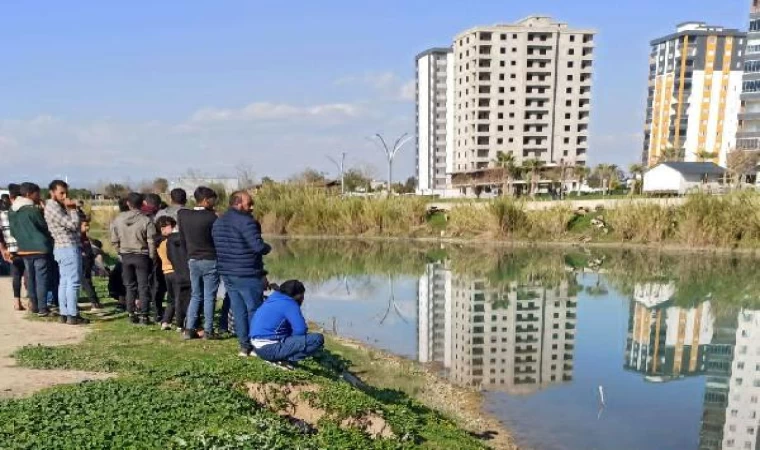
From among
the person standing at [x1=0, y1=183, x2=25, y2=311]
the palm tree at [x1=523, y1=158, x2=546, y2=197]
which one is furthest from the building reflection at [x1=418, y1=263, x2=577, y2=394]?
the palm tree at [x1=523, y1=158, x2=546, y2=197]

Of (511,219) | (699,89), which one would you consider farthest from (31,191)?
(699,89)

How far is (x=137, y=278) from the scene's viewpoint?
25.7 ft

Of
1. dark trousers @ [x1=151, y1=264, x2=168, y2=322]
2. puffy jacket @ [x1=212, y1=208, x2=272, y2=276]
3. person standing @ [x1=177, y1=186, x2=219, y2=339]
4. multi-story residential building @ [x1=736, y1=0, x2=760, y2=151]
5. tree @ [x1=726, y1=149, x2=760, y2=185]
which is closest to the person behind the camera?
puffy jacket @ [x1=212, y1=208, x2=272, y2=276]

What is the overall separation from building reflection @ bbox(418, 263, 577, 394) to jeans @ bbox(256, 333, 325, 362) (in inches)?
150

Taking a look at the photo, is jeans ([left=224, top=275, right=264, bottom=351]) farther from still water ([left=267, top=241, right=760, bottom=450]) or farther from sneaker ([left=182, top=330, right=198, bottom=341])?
still water ([left=267, top=241, right=760, bottom=450])

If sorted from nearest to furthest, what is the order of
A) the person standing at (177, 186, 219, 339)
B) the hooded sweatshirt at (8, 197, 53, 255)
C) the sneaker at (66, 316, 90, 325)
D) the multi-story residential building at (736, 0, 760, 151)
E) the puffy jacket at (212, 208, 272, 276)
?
the puffy jacket at (212, 208, 272, 276)
the person standing at (177, 186, 219, 339)
the hooded sweatshirt at (8, 197, 53, 255)
the sneaker at (66, 316, 90, 325)
the multi-story residential building at (736, 0, 760, 151)

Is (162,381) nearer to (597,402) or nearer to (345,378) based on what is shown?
(345,378)

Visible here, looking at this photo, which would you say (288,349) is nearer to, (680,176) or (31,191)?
(31,191)

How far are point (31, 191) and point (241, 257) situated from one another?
3.74 m

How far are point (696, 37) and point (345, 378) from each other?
3629 inches

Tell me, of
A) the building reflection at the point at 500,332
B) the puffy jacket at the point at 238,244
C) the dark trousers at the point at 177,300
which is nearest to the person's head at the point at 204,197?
the puffy jacket at the point at 238,244

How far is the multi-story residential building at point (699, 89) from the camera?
260ft

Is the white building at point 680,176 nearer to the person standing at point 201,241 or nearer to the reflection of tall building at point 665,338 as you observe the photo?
the reflection of tall building at point 665,338

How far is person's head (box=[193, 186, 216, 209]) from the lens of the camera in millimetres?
6656
